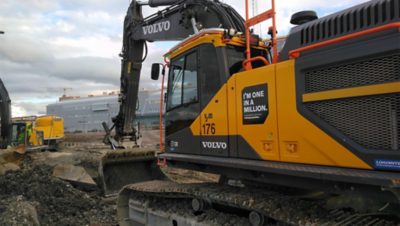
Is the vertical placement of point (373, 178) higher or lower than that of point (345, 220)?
higher

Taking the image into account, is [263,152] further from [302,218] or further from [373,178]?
[373,178]

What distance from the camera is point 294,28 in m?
4.42

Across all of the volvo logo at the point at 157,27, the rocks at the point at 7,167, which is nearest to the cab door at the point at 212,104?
the volvo logo at the point at 157,27

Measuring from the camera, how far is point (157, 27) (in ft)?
29.9

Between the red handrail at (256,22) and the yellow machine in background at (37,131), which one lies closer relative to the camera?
the red handrail at (256,22)

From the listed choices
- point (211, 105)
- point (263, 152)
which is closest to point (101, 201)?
point (211, 105)

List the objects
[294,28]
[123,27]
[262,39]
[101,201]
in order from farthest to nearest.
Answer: [123,27]
[101,201]
[262,39]
[294,28]

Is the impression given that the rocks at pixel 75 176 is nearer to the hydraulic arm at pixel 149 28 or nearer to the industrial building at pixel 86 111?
the hydraulic arm at pixel 149 28

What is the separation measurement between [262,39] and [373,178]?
2.86 metres

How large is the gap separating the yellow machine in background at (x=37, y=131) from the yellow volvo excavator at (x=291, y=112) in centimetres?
1942

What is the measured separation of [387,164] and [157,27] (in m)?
6.61

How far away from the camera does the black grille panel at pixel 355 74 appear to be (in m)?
3.36

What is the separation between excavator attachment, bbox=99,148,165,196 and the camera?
966 centimetres

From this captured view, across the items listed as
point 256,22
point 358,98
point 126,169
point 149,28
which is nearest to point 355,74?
point 358,98
